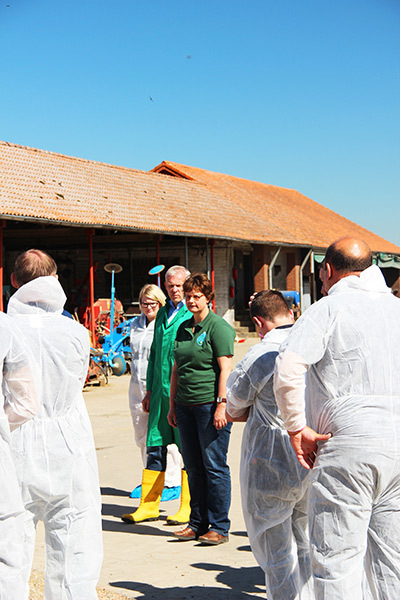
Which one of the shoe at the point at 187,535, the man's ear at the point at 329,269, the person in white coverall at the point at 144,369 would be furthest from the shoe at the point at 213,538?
the man's ear at the point at 329,269

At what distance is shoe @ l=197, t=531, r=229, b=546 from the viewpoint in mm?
5266

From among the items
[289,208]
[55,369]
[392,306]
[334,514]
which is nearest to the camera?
[334,514]

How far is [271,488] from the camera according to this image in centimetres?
373

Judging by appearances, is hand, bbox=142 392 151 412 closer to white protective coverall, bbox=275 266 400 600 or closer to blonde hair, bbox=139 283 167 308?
blonde hair, bbox=139 283 167 308

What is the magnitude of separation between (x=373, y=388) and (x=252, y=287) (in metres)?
25.4

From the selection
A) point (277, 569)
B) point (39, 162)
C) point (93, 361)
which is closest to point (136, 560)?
point (277, 569)

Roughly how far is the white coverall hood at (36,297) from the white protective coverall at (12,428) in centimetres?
41

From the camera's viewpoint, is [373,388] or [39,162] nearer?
[373,388]

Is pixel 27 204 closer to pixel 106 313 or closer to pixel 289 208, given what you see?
pixel 106 313

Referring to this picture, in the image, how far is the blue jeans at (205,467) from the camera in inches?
209

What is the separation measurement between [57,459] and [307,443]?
119cm

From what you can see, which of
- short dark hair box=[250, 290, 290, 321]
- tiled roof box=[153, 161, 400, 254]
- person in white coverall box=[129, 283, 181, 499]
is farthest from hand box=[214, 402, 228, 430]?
tiled roof box=[153, 161, 400, 254]

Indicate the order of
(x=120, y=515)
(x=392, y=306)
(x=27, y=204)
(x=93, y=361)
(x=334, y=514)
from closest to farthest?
(x=334, y=514)
(x=392, y=306)
(x=120, y=515)
(x=93, y=361)
(x=27, y=204)

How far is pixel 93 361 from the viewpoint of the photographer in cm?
1516
